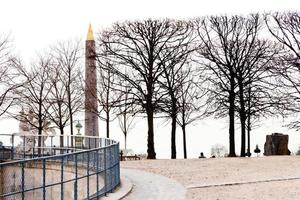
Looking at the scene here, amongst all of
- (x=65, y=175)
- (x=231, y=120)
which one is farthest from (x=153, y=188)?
(x=231, y=120)

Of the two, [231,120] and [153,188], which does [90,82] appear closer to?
[231,120]

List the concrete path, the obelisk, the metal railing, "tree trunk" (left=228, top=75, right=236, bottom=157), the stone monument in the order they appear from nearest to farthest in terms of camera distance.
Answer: the metal railing → the concrete path → "tree trunk" (left=228, top=75, right=236, bottom=157) → the stone monument → the obelisk

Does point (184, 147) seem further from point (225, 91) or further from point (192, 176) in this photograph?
point (192, 176)

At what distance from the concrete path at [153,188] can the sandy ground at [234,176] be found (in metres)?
0.42

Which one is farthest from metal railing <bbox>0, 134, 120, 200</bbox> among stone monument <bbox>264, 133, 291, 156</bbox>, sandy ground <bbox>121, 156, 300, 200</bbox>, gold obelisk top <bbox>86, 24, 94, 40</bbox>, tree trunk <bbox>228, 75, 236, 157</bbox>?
gold obelisk top <bbox>86, 24, 94, 40</bbox>

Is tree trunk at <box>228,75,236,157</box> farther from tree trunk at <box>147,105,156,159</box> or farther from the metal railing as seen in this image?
the metal railing

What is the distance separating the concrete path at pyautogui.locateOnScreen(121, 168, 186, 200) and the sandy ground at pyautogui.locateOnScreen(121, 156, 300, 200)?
1.39ft

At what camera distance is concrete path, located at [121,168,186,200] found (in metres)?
19.1

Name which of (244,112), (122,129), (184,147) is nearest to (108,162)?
(244,112)

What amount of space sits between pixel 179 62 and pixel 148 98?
4.53 m

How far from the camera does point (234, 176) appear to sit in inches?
961

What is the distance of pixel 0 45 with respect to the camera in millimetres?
43500

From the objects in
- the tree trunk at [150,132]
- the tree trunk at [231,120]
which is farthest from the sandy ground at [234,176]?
the tree trunk at [231,120]

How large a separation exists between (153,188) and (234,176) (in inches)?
192
